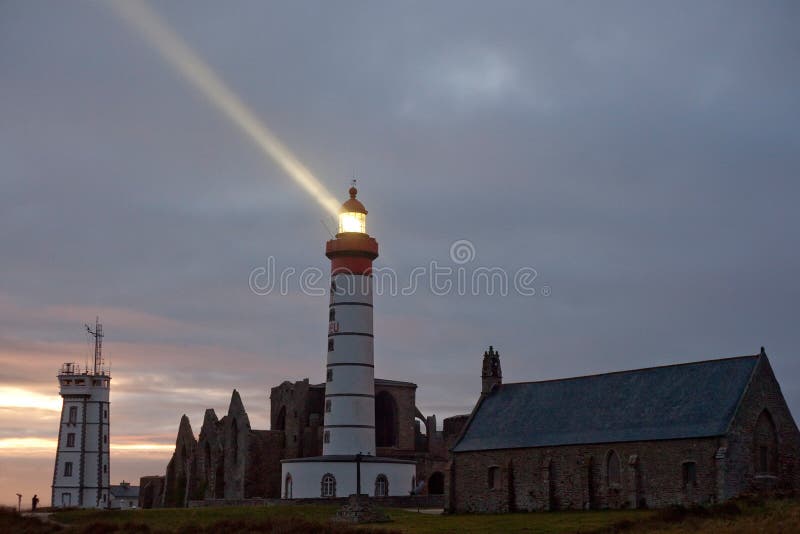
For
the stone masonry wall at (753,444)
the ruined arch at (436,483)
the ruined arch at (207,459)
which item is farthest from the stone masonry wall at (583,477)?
the ruined arch at (207,459)

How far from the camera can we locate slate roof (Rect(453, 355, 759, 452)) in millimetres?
37375

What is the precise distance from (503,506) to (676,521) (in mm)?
13292

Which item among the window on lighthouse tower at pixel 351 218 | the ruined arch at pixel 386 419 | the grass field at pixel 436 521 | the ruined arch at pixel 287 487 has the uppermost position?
the window on lighthouse tower at pixel 351 218

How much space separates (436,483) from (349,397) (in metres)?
10.9

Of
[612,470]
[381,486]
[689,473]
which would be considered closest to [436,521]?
[612,470]

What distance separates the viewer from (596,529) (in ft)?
95.8

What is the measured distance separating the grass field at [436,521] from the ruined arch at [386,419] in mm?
16921

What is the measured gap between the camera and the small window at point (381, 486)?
52.2 meters

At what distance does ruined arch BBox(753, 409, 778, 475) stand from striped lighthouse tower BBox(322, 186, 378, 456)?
72.6ft

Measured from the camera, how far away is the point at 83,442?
218 ft

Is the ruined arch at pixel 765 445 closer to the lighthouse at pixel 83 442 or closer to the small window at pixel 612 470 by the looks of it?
the small window at pixel 612 470

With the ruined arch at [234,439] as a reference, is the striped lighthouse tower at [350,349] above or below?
above

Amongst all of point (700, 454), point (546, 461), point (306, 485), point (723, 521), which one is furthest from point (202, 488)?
point (723, 521)

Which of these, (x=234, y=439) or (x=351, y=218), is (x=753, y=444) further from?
(x=234, y=439)
